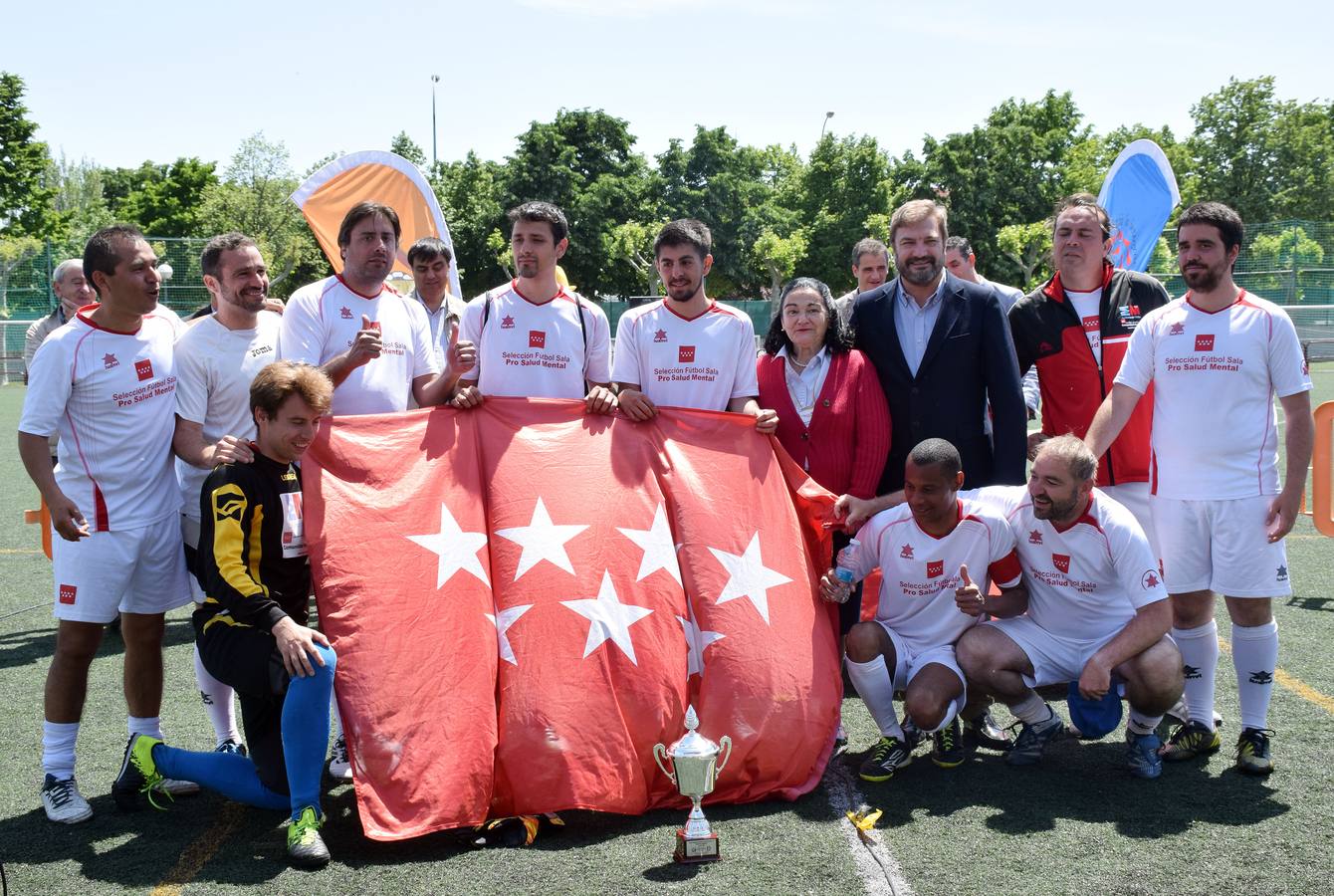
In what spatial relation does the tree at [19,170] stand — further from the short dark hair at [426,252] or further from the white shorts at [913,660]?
the white shorts at [913,660]

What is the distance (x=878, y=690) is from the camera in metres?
4.58

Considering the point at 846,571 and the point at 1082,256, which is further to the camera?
the point at 1082,256

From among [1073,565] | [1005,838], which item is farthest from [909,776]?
[1073,565]

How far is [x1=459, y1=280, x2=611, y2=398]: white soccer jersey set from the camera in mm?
5137

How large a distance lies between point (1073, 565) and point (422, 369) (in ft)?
9.79

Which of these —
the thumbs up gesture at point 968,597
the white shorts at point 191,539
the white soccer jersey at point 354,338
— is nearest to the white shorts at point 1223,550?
the thumbs up gesture at point 968,597

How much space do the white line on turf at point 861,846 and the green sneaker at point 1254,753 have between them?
1.59 m

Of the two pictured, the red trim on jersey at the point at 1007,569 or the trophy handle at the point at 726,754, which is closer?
the trophy handle at the point at 726,754

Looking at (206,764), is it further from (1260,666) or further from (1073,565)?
(1260,666)

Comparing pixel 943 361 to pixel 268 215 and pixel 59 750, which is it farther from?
pixel 268 215

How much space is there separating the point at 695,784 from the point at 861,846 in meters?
0.62

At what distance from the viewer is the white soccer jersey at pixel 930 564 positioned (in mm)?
4691

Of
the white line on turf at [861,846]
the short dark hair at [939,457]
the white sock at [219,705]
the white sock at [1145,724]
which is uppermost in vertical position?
the short dark hair at [939,457]

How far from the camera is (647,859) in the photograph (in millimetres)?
3771
